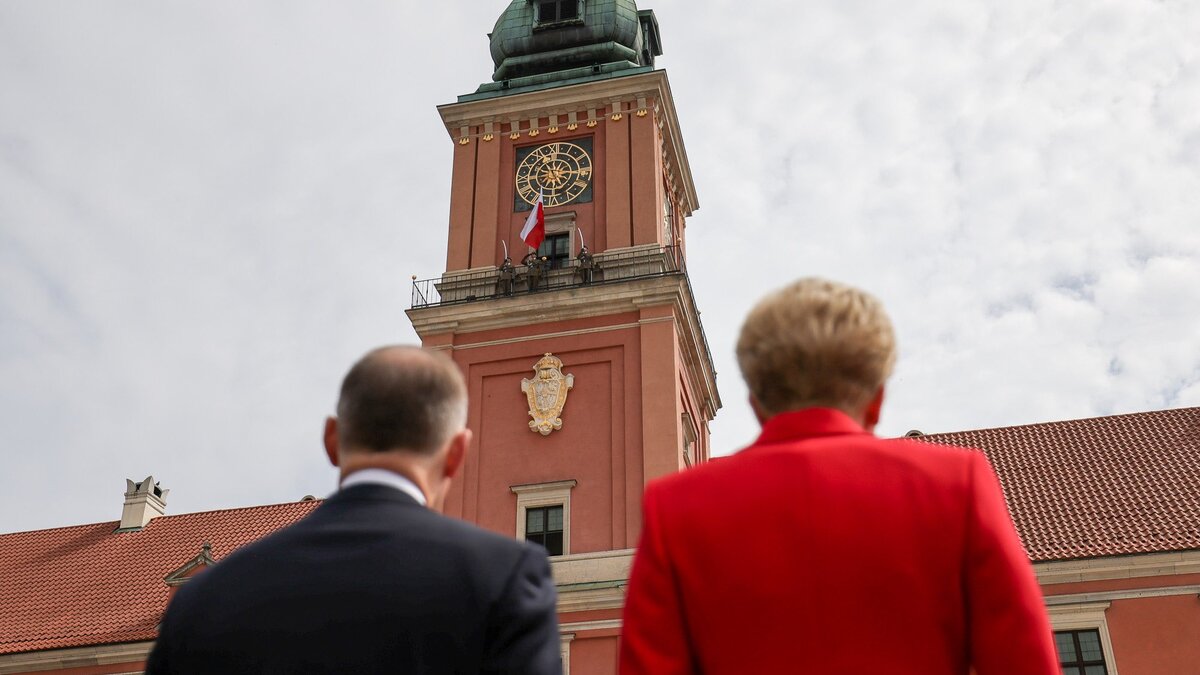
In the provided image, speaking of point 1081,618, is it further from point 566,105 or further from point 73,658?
point 73,658

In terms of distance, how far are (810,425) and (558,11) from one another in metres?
24.9

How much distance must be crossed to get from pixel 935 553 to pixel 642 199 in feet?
64.5

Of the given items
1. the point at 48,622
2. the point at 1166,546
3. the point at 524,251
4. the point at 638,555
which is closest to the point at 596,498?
the point at 524,251

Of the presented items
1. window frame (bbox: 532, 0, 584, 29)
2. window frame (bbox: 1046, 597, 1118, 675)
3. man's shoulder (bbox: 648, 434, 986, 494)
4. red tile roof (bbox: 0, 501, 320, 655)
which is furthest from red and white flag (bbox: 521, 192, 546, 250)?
man's shoulder (bbox: 648, 434, 986, 494)

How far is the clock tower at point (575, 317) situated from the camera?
18.8 m

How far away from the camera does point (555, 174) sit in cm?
2259

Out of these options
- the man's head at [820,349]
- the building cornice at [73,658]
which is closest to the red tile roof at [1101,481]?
the building cornice at [73,658]

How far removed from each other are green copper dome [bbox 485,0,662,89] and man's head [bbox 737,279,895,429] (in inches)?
890

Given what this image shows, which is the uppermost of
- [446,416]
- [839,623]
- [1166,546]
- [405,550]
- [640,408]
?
[640,408]

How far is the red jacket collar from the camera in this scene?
258 centimetres

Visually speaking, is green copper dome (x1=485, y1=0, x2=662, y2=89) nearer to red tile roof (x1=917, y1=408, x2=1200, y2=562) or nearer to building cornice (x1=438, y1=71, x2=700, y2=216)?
building cornice (x1=438, y1=71, x2=700, y2=216)

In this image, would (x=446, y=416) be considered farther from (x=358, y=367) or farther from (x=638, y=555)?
(x=638, y=555)

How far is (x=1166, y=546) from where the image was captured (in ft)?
58.0

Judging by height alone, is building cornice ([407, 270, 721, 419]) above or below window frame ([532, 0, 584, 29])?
below
